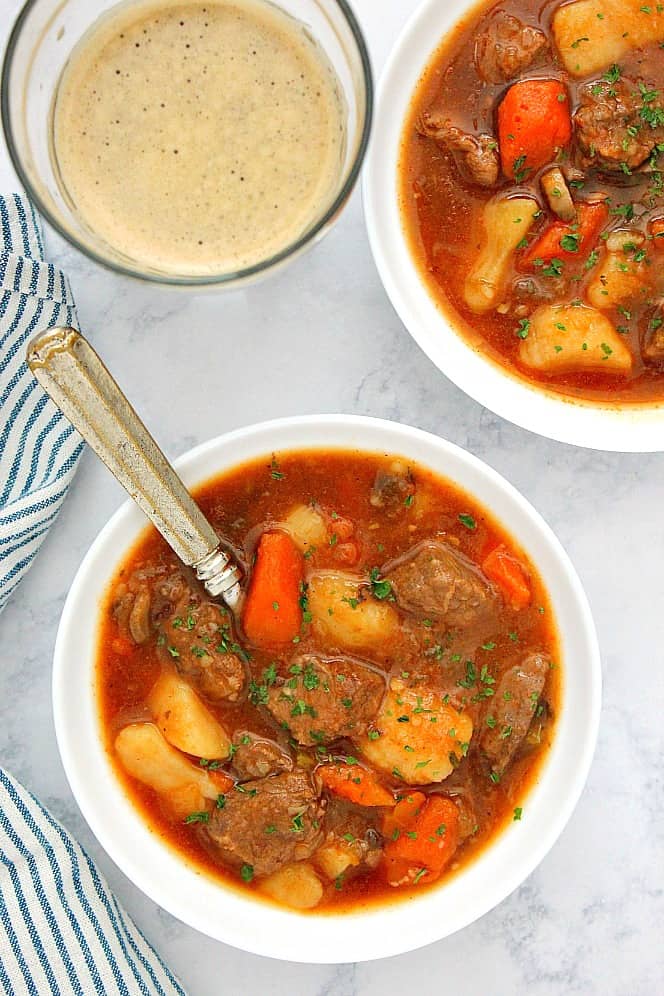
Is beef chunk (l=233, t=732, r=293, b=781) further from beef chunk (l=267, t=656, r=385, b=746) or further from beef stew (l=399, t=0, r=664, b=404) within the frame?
beef stew (l=399, t=0, r=664, b=404)

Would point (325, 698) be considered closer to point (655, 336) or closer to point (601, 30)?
point (655, 336)

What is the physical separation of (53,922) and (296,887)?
86 cm

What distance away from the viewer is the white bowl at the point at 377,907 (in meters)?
3.30

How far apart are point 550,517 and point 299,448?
1.04m

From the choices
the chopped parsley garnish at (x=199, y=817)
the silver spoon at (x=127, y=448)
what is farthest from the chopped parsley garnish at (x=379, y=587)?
the chopped parsley garnish at (x=199, y=817)

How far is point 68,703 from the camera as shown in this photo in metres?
3.32

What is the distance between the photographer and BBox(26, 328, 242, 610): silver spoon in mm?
2642

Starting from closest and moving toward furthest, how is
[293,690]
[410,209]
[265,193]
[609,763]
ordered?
1. [265,193]
2. [293,690]
3. [410,209]
4. [609,763]

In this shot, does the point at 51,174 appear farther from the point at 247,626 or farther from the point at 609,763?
the point at 609,763

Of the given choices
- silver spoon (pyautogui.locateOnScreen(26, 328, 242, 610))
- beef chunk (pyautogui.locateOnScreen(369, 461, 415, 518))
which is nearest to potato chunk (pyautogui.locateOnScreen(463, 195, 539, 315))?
beef chunk (pyautogui.locateOnScreen(369, 461, 415, 518))

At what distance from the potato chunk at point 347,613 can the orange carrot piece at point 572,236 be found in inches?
49.3

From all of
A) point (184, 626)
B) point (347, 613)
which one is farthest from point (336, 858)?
A: point (184, 626)

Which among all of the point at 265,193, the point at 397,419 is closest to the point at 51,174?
the point at 265,193

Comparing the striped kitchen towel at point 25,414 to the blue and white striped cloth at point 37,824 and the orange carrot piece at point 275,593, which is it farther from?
the orange carrot piece at point 275,593
